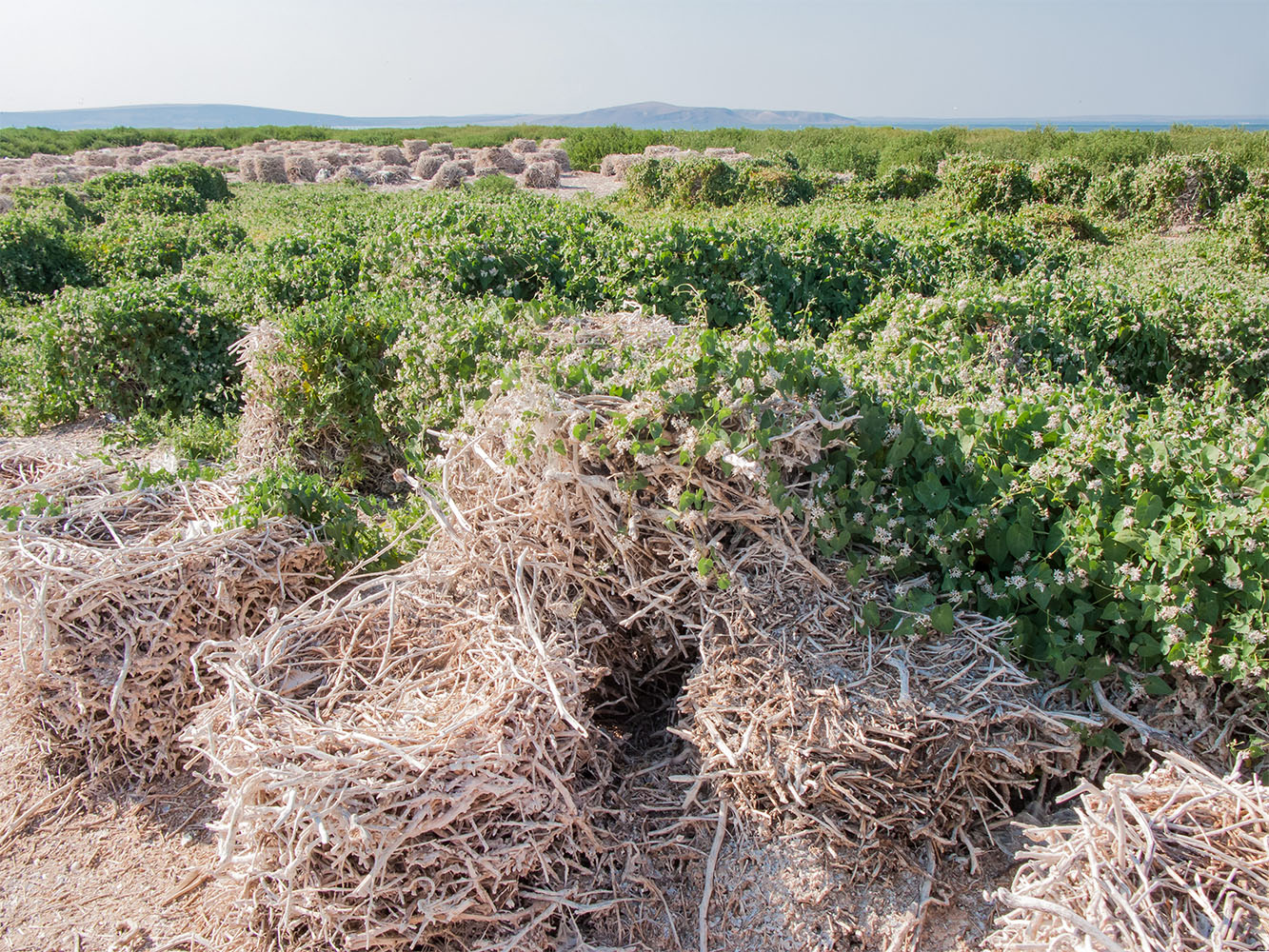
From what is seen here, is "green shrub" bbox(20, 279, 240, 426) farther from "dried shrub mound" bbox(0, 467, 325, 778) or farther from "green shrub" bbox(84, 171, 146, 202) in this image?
"green shrub" bbox(84, 171, 146, 202)

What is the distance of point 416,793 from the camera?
207cm

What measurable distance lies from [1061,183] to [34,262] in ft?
59.9

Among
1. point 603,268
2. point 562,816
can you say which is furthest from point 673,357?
point 603,268

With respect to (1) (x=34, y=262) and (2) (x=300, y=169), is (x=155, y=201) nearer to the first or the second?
(1) (x=34, y=262)

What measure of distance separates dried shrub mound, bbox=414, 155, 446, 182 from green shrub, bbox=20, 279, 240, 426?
2524 centimetres

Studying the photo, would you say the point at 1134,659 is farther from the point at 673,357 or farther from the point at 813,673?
the point at 673,357

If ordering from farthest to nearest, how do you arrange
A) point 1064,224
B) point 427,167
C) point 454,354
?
point 427,167 < point 1064,224 < point 454,354

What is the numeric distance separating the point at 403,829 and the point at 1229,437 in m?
3.03

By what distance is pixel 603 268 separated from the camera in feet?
20.5

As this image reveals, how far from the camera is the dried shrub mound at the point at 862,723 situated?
87.2 inches

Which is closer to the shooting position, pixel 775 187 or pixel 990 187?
pixel 990 187

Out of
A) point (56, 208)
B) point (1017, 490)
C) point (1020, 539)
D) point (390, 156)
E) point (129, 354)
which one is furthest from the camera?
point (390, 156)

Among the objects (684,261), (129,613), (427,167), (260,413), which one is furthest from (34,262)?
(427,167)

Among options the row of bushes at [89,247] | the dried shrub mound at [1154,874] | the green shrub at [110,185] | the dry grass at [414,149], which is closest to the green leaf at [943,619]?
the dried shrub mound at [1154,874]
